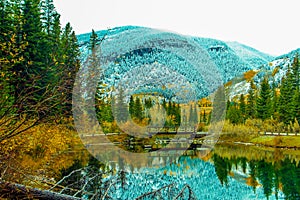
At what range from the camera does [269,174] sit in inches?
645

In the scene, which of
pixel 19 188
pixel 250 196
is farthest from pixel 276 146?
pixel 19 188

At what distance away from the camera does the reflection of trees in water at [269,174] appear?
13023 mm

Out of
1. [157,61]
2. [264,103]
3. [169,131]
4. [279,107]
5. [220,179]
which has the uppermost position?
[157,61]

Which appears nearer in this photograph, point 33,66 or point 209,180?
point 209,180

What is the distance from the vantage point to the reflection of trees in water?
13023mm

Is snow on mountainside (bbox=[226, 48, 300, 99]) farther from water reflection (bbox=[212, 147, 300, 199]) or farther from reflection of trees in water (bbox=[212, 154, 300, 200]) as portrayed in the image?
reflection of trees in water (bbox=[212, 154, 300, 200])

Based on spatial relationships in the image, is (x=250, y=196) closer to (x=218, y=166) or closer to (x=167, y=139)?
(x=218, y=166)

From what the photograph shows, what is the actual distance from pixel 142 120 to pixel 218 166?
231 inches

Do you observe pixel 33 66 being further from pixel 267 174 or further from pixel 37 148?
pixel 267 174

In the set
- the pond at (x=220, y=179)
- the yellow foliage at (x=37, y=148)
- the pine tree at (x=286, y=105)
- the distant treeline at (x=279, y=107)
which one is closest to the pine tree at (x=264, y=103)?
the distant treeline at (x=279, y=107)

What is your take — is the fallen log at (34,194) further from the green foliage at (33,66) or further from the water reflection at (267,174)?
the water reflection at (267,174)

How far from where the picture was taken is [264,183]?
565 inches

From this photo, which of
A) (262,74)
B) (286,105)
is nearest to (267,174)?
(286,105)

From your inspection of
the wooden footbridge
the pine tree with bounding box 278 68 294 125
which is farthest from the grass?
the wooden footbridge
